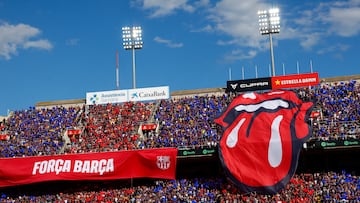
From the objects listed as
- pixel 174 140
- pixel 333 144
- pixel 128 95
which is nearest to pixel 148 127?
pixel 174 140

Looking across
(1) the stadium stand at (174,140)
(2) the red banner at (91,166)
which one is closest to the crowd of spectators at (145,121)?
(1) the stadium stand at (174,140)

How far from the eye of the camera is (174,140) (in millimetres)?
33438

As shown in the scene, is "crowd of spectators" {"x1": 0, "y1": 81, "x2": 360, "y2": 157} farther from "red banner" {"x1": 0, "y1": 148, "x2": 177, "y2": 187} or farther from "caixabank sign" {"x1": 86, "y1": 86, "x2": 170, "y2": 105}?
"red banner" {"x1": 0, "y1": 148, "x2": 177, "y2": 187}

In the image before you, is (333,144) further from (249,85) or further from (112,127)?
(112,127)

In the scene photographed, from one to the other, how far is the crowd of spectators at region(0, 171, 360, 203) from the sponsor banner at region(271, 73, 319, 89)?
10.9 metres

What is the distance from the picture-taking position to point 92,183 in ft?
108

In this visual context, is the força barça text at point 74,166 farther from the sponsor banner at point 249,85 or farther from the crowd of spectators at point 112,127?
the sponsor banner at point 249,85

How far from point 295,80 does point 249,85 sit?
12.8ft

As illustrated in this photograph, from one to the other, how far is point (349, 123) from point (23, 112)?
28573 mm

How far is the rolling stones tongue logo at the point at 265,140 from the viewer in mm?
26953

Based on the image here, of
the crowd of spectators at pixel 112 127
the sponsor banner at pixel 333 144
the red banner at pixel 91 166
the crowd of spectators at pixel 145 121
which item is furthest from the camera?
the crowd of spectators at pixel 112 127

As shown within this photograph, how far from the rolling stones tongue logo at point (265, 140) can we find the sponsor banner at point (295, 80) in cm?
867

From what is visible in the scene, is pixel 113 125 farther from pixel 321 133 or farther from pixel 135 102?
pixel 321 133

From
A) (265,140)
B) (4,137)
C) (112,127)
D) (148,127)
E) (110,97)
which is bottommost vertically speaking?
(265,140)
